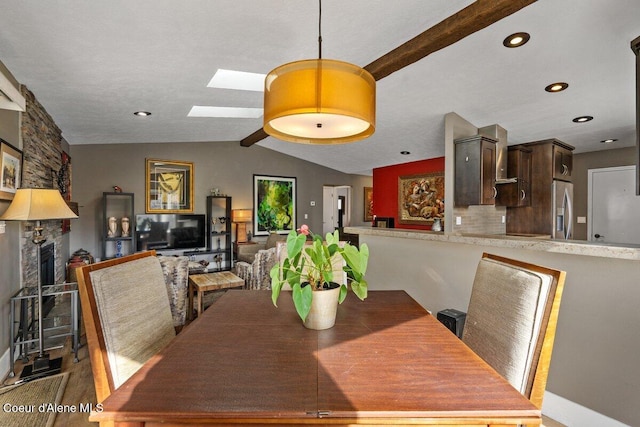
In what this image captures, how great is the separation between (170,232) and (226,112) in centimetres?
270

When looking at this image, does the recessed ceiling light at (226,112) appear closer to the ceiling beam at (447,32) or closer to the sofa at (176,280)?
the ceiling beam at (447,32)

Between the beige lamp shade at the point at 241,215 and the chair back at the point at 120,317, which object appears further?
the beige lamp shade at the point at 241,215

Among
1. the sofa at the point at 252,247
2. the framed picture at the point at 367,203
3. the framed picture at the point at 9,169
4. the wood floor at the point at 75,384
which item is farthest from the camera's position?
the framed picture at the point at 367,203

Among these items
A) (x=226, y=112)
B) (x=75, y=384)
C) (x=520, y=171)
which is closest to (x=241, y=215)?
(x=226, y=112)

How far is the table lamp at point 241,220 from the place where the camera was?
6629 mm

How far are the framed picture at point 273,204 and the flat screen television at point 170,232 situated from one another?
1.26m

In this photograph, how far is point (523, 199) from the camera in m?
4.45

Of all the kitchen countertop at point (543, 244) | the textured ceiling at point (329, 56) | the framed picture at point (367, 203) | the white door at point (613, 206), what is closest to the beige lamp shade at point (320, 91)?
the textured ceiling at point (329, 56)

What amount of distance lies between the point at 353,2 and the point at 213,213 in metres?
5.35

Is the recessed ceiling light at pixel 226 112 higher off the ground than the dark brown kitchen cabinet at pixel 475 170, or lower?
higher

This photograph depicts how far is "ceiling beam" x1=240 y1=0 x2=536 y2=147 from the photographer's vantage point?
2057 millimetres

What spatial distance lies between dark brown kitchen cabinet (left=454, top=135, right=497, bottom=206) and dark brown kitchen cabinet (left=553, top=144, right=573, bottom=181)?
1.32m

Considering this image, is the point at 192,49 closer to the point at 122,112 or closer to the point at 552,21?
the point at 122,112

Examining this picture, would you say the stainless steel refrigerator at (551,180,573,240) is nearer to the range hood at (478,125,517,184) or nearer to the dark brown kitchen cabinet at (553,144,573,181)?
the dark brown kitchen cabinet at (553,144,573,181)
